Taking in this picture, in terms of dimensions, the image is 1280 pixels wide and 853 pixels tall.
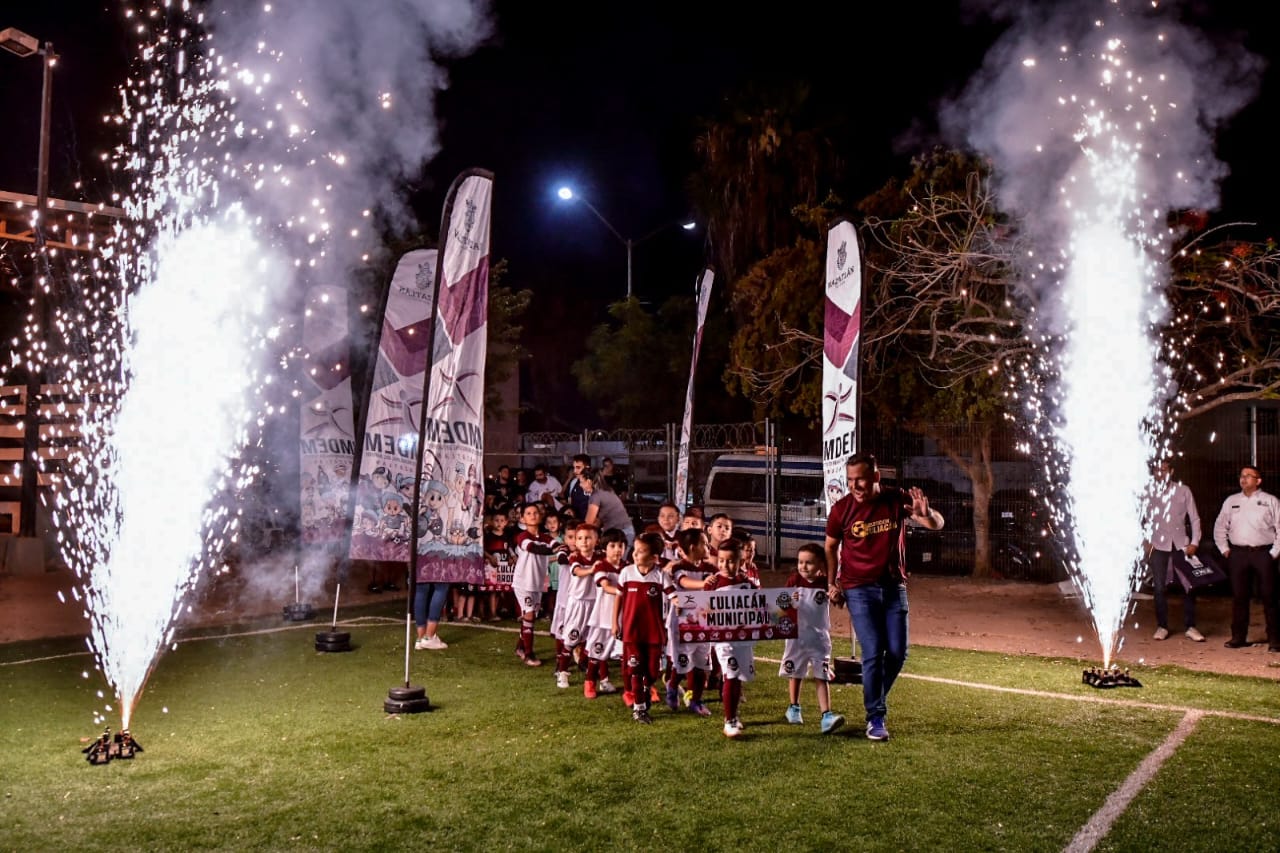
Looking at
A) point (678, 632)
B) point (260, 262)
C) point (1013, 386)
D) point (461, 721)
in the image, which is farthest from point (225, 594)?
point (1013, 386)

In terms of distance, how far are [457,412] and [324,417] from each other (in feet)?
14.9

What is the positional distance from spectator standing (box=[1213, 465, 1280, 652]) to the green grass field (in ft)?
6.10

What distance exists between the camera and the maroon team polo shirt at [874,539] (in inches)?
275

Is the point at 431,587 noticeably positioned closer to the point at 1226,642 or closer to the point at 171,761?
the point at 171,761

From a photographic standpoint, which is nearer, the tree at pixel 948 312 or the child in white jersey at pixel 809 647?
the child in white jersey at pixel 809 647

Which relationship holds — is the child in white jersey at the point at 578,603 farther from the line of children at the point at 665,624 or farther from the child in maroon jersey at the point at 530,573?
the child in maroon jersey at the point at 530,573

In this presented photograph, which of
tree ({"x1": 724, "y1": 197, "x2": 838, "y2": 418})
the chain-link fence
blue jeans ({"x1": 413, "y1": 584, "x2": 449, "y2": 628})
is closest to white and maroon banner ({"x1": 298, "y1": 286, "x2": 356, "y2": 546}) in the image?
blue jeans ({"x1": 413, "y1": 584, "x2": 449, "y2": 628})

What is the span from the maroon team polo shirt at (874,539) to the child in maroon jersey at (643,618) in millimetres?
1425

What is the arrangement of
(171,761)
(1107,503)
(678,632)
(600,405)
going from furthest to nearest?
(600,405) < (1107,503) < (678,632) < (171,761)

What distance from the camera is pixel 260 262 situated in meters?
14.2

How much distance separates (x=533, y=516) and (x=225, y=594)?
7.64 m

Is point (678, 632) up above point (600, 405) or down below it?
below

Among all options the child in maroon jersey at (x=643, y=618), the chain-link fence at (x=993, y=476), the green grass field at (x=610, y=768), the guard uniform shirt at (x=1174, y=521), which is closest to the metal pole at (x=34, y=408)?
the green grass field at (x=610, y=768)

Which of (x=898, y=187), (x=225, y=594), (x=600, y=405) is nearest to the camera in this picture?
(x=225, y=594)
